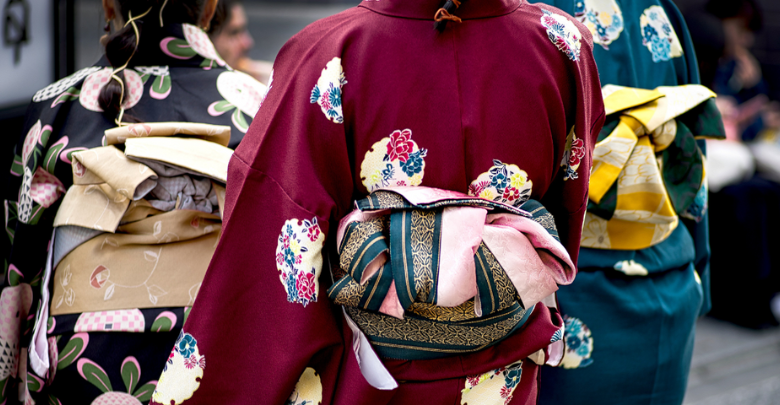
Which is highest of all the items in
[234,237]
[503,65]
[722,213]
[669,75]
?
[503,65]

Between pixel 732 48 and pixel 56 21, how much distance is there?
14.3 feet

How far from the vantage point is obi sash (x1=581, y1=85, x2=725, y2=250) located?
1663 mm

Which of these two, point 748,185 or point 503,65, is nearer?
point 503,65

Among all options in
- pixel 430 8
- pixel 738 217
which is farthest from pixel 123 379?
pixel 738 217

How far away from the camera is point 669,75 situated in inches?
73.9

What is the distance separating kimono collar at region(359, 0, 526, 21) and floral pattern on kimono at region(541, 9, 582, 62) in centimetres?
8

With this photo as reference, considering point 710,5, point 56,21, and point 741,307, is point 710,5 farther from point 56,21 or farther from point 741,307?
point 56,21

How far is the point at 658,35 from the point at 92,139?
1.58 metres

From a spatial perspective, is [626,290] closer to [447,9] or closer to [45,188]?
[447,9]

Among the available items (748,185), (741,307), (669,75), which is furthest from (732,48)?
(669,75)

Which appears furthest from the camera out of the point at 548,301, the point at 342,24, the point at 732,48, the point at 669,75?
the point at 732,48

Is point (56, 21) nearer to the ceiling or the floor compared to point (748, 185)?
nearer to the ceiling

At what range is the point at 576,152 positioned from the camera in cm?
133

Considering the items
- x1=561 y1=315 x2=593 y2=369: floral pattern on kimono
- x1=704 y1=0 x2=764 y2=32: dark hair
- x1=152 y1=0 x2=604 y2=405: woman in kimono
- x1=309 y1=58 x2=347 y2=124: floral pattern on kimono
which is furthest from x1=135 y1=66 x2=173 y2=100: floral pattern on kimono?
x1=704 y1=0 x2=764 y2=32: dark hair
